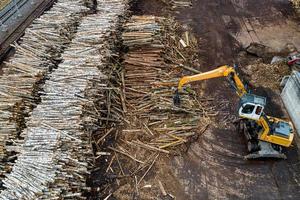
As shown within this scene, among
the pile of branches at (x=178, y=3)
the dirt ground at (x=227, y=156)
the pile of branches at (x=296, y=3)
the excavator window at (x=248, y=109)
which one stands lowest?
the dirt ground at (x=227, y=156)

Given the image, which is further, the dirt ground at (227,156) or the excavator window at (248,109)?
the excavator window at (248,109)

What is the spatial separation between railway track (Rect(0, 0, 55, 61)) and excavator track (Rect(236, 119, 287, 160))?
15.1m

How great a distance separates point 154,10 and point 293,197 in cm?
1747

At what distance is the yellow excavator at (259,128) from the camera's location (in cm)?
1648

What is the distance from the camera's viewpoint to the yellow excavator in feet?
54.1

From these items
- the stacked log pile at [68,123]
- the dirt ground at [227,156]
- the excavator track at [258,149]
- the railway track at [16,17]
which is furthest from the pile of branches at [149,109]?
the railway track at [16,17]

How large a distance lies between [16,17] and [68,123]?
11.6 meters

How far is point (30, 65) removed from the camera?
18172mm

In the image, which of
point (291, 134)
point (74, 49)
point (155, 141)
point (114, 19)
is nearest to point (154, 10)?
point (114, 19)

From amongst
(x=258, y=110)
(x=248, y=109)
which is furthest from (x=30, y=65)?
(x=258, y=110)

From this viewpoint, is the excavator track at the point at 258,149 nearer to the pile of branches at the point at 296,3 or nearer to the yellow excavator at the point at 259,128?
the yellow excavator at the point at 259,128

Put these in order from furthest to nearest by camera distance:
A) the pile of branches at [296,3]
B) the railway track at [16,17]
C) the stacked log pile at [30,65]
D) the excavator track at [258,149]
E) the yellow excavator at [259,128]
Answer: the pile of branches at [296,3] → the railway track at [16,17] → the excavator track at [258,149] → the yellow excavator at [259,128] → the stacked log pile at [30,65]

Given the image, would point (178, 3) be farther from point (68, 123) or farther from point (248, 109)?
point (68, 123)

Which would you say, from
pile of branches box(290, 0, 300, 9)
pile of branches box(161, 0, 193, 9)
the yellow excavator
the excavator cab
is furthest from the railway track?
pile of branches box(290, 0, 300, 9)
